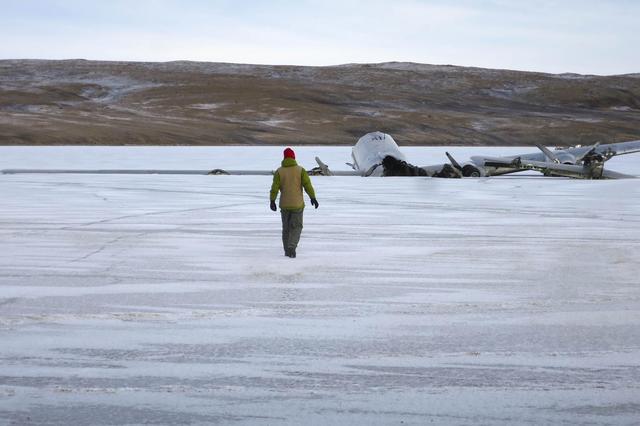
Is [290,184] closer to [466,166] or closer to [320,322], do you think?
[320,322]

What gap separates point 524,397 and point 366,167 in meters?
35.2

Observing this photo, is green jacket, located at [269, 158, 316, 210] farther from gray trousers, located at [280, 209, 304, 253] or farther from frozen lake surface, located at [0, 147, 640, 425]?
frozen lake surface, located at [0, 147, 640, 425]

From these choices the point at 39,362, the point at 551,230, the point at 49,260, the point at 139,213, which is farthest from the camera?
the point at 139,213

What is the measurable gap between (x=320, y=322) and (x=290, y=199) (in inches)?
209

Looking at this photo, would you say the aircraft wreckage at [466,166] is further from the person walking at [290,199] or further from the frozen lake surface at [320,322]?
the person walking at [290,199]

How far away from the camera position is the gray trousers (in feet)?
47.9

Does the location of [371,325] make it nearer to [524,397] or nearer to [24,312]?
[524,397]

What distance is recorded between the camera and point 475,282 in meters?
12.2

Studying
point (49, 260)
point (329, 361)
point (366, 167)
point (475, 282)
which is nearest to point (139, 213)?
point (49, 260)

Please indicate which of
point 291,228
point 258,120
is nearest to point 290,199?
point 291,228

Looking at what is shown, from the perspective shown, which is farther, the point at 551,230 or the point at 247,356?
the point at 551,230

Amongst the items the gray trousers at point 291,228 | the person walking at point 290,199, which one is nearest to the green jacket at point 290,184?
the person walking at point 290,199

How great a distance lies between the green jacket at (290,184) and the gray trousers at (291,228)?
0.12 m

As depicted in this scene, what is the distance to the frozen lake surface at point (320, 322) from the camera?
6.75 meters
